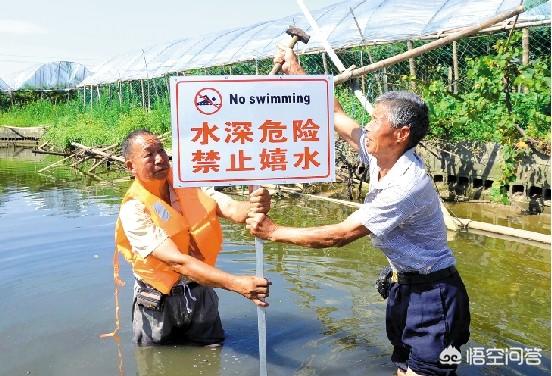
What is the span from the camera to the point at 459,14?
1187 centimetres

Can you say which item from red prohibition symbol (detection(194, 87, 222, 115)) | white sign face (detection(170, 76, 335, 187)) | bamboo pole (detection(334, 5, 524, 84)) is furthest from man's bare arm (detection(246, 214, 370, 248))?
bamboo pole (detection(334, 5, 524, 84))

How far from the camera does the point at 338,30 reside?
48.8 feet

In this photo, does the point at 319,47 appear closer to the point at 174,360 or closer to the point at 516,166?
the point at 516,166

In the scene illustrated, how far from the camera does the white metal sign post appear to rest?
307cm

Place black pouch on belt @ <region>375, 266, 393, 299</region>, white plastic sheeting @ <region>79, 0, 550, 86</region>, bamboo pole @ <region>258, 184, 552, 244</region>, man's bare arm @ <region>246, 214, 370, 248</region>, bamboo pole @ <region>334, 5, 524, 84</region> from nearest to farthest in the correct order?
1. man's bare arm @ <region>246, 214, 370, 248</region>
2. black pouch on belt @ <region>375, 266, 393, 299</region>
3. bamboo pole @ <region>334, 5, 524, 84</region>
4. bamboo pole @ <region>258, 184, 552, 244</region>
5. white plastic sheeting @ <region>79, 0, 550, 86</region>

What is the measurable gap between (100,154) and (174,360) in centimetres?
1235

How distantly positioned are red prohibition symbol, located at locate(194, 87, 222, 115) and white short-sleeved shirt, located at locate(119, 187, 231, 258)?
3.73 ft

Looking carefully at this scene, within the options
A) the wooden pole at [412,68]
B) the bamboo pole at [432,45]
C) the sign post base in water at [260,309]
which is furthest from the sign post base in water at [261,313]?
the wooden pole at [412,68]

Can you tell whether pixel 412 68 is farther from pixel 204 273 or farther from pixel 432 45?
pixel 204 273

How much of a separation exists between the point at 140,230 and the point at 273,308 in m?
2.02

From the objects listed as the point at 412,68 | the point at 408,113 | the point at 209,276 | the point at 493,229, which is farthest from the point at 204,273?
the point at 412,68

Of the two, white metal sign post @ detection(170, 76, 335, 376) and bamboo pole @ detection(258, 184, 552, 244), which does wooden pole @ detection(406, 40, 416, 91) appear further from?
white metal sign post @ detection(170, 76, 335, 376)

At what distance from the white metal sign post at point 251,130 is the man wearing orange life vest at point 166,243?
704 mm

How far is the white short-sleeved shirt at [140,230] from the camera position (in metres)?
3.89
